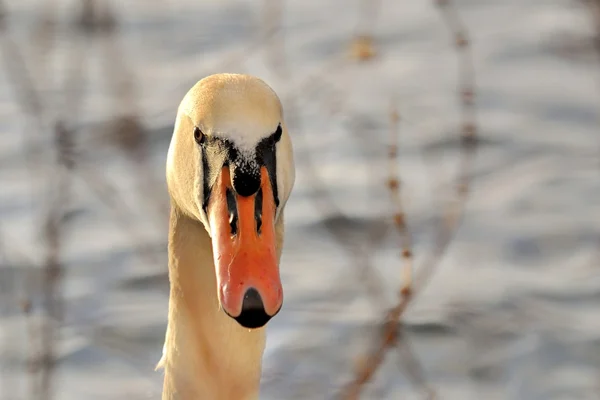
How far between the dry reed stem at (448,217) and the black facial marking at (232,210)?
51 cm

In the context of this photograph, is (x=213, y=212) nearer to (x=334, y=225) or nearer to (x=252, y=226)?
(x=252, y=226)

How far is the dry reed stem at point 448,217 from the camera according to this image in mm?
4023

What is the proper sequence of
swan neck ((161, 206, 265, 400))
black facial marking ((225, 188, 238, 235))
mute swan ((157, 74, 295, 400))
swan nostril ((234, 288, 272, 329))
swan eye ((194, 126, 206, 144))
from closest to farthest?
1. swan nostril ((234, 288, 272, 329))
2. mute swan ((157, 74, 295, 400))
3. black facial marking ((225, 188, 238, 235))
4. swan eye ((194, 126, 206, 144))
5. swan neck ((161, 206, 265, 400))

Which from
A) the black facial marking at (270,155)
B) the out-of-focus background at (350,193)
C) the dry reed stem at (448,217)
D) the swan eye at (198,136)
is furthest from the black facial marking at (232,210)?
the out-of-focus background at (350,193)

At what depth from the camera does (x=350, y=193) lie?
26.2ft

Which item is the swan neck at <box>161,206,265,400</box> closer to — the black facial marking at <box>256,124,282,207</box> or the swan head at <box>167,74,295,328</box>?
the swan head at <box>167,74,295,328</box>

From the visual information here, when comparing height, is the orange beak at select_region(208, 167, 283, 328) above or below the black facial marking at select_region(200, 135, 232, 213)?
below

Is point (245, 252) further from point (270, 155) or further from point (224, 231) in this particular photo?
point (270, 155)

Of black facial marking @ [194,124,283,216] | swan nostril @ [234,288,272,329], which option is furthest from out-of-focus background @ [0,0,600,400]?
swan nostril @ [234,288,272,329]

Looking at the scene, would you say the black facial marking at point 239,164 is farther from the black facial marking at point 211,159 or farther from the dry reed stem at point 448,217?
the dry reed stem at point 448,217

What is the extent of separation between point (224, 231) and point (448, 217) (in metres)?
3.81

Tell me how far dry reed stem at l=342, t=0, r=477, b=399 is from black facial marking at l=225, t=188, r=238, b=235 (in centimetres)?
51

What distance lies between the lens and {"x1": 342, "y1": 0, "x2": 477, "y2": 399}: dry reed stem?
4.02m

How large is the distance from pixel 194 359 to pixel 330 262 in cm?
306
